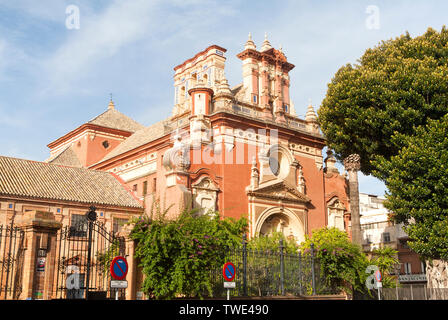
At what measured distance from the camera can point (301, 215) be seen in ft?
109

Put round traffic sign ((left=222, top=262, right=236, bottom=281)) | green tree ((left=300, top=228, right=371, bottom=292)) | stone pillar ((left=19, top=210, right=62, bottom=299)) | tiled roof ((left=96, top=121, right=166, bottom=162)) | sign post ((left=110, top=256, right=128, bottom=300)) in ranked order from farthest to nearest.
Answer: tiled roof ((left=96, top=121, right=166, bottom=162)) → green tree ((left=300, top=228, right=371, bottom=292)) → round traffic sign ((left=222, top=262, right=236, bottom=281)) → stone pillar ((left=19, top=210, right=62, bottom=299)) → sign post ((left=110, top=256, right=128, bottom=300))

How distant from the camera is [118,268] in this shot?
11000 mm

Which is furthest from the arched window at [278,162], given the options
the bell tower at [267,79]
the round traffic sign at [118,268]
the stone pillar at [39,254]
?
the round traffic sign at [118,268]

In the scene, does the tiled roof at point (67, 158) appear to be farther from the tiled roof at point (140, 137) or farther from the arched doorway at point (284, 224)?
the arched doorway at point (284, 224)

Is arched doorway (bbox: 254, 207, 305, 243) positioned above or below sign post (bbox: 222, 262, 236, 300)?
above

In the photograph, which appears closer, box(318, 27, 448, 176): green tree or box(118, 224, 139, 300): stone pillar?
box(118, 224, 139, 300): stone pillar

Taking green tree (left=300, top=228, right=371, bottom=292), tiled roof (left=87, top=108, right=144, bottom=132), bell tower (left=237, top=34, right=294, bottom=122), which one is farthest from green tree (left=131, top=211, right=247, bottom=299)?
tiled roof (left=87, top=108, right=144, bottom=132)

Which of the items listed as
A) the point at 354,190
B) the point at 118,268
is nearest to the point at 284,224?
the point at 354,190

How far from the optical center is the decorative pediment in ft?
101

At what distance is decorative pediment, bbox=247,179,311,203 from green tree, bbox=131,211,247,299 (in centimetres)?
1459

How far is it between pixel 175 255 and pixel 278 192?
57.4 feet

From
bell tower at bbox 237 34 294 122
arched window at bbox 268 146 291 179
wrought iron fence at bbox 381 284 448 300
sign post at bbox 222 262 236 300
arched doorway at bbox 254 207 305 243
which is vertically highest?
bell tower at bbox 237 34 294 122

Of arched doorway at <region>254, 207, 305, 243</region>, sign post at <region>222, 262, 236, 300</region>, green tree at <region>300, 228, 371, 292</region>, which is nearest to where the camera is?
sign post at <region>222, 262, 236, 300</region>

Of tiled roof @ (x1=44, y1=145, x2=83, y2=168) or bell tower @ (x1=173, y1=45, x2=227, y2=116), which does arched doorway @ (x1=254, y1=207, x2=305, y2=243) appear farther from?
tiled roof @ (x1=44, y1=145, x2=83, y2=168)
